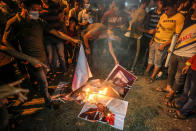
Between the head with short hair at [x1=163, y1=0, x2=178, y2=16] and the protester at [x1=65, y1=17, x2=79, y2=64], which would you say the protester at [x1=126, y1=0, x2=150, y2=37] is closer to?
the head with short hair at [x1=163, y1=0, x2=178, y2=16]

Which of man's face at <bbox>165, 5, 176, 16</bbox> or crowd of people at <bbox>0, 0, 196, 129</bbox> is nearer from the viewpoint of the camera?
crowd of people at <bbox>0, 0, 196, 129</bbox>

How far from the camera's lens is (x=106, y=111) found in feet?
8.91

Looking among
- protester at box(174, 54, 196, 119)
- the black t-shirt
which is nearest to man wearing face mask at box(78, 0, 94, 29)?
the black t-shirt

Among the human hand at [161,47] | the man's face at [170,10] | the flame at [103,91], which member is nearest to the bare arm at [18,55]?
the flame at [103,91]

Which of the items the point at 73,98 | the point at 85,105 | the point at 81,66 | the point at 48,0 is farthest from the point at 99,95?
the point at 48,0

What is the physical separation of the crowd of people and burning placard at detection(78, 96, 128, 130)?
1081 millimetres

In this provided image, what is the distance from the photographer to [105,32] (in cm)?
410

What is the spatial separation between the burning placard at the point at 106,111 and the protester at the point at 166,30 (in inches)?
79.9

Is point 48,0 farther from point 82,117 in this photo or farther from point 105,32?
point 82,117

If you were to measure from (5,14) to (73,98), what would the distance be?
317 centimetres

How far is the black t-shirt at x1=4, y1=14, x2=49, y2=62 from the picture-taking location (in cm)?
195

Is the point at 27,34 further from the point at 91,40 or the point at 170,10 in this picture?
the point at 170,10

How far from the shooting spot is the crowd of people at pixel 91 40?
7.03 feet

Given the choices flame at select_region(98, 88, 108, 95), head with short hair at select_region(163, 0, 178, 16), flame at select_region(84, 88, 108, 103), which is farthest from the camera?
flame at select_region(98, 88, 108, 95)
